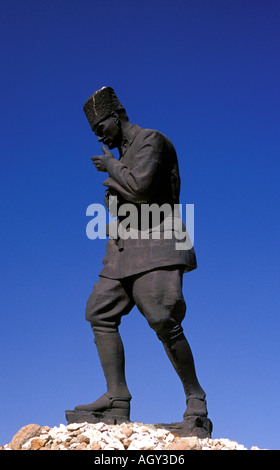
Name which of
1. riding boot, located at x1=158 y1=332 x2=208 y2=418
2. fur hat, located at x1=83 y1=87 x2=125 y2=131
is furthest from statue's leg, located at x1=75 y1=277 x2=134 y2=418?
fur hat, located at x1=83 y1=87 x2=125 y2=131

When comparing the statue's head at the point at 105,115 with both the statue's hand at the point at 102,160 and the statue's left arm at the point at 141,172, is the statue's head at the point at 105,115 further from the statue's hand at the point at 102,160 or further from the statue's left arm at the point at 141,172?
the statue's left arm at the point at 141,172

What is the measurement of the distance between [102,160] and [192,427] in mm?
2589

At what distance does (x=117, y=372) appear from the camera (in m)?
6.18

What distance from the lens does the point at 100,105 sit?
21.4 ft

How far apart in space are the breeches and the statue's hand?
107cm

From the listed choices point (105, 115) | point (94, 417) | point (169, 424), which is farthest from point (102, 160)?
point (169, 424)

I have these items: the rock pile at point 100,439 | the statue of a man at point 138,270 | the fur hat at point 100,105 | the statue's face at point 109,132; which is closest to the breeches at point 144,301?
the statue of a man at point 138,270

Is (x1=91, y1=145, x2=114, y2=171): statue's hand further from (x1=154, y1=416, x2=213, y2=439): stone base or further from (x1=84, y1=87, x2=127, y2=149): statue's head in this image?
(x1=154, y1=416, x2=213, y2=439): stone base

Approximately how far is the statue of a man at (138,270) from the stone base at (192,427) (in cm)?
8

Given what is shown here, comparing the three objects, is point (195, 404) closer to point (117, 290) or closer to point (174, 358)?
point (174, 358)

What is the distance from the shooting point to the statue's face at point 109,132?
6.55 m
